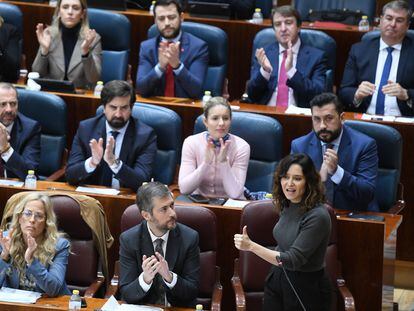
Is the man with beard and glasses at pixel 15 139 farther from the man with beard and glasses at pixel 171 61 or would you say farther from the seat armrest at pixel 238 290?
the seat armrest at pixel 238 290

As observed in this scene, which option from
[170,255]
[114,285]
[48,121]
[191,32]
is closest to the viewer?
[170,255]

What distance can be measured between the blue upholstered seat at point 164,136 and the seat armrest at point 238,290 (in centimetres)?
75

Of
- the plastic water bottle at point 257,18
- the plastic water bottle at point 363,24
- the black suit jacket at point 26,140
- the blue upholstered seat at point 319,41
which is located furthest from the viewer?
the plastic water bottle at point 257,18

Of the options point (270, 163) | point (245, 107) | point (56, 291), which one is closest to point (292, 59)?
point (245, 107)

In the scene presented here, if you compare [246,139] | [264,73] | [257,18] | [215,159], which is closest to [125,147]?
[215,159]

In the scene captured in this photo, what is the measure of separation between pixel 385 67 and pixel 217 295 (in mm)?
1854

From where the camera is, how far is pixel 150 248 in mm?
4105

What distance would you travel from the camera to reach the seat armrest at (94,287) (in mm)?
4126

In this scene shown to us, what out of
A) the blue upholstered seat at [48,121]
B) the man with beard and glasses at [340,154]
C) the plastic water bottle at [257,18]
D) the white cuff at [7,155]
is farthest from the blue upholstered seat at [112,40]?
the man with beard and glasses at [340,154]

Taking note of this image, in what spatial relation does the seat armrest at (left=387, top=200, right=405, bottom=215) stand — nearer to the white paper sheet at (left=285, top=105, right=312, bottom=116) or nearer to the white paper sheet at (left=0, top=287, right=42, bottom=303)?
the white paper sheet at (left=285, top=105, right=312, bottom=116)

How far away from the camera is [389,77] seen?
546cm

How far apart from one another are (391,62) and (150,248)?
195 centimetres

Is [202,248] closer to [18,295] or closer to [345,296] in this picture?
[345,296]

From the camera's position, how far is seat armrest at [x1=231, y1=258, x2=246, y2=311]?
4.02m
